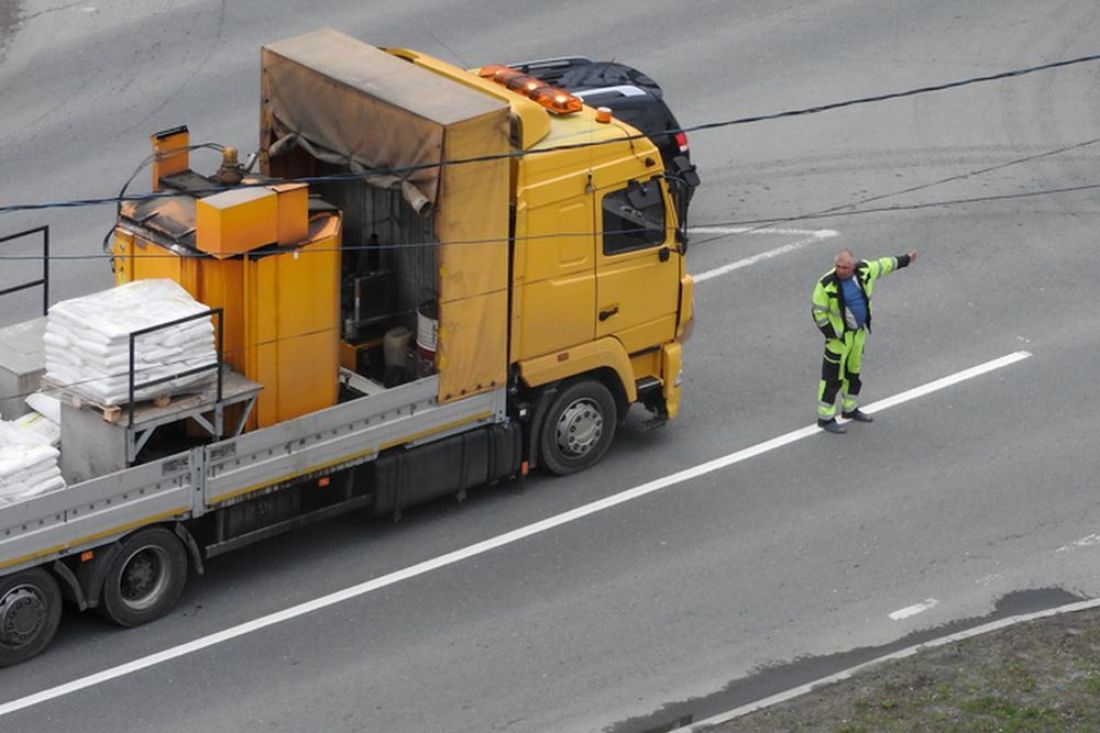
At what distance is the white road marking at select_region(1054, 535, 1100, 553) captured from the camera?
16.5 meters

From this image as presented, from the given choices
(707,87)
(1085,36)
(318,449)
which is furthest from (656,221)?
(1085,36)

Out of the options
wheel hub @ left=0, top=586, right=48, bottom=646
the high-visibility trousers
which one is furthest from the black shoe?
wheel hub @ left=0, top=586, right=48, bottom=646

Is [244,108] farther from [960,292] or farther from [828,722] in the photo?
[828,722]

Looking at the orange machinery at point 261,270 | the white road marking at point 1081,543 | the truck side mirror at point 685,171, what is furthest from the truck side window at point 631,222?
the white road marking at point 1081,543

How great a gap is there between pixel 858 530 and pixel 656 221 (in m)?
2.86

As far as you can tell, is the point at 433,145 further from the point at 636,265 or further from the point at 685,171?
the point at 685,171

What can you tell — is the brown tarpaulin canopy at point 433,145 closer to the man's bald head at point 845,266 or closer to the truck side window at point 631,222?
the truck side window at point 631,222

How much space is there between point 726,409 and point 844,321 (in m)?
1.29

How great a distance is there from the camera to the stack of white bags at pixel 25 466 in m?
14.3

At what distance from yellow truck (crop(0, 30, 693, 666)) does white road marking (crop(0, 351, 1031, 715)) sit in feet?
1.45

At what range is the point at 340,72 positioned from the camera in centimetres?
1623

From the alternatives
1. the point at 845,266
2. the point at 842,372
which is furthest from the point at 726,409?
the point at 845,266

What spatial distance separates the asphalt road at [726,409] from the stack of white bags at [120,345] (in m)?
1.79

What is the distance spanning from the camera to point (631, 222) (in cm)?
1709
